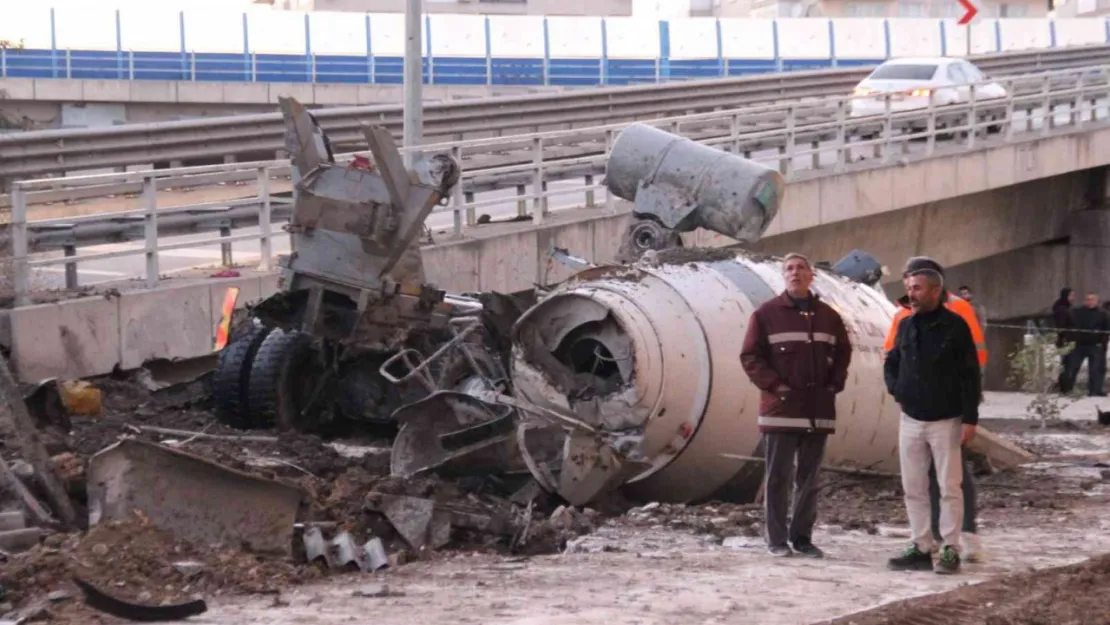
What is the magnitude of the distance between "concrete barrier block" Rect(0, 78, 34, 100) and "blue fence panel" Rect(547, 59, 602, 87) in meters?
14.0

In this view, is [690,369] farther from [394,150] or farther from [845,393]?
[394,150]

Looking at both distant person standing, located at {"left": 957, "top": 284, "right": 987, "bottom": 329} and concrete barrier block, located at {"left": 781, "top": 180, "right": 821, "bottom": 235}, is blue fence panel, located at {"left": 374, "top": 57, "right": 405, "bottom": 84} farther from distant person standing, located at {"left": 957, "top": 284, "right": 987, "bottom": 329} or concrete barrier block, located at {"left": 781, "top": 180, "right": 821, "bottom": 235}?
distant person standing, located at {"left": 957, "top": 284, "right": 987, "bottom": 329}

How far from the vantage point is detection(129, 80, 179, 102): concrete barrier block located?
4609 centimetres

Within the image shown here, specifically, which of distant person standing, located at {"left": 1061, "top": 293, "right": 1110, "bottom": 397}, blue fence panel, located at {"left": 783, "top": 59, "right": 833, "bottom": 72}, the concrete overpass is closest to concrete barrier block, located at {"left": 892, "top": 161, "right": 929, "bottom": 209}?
the concrete overpass

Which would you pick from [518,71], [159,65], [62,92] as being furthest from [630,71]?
[62,92]

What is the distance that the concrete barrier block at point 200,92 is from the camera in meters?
46.5

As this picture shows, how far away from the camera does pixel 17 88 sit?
150ft

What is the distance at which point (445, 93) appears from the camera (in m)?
48.0

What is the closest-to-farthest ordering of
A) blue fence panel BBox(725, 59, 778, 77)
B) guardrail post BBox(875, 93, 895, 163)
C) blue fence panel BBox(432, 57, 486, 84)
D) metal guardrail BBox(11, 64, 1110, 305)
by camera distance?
metal guardrail BBox(11, 64, 1110, 305) < guardrail post BBox(875, 93, 895, 163) < blue fence panel BBox(432, 57, 486, 84) < blue fence panel BBox(725, 59, 778, 77)

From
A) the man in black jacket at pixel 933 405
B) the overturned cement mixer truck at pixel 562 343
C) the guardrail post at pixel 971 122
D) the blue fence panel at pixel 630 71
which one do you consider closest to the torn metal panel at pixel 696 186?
the overturned cement mixer truck at pixel 562 343

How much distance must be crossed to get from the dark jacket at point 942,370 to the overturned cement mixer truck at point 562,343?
7.80 ft

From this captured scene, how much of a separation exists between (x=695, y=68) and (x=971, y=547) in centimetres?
4353

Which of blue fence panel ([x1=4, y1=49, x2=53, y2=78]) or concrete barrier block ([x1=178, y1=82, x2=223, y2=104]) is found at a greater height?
blue fence panel ([x1=4, y1=49, x2=53, y2=78])

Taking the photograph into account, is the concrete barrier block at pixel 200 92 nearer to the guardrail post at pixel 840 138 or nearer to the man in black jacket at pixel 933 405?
the guardrail post at pixel 840 138
